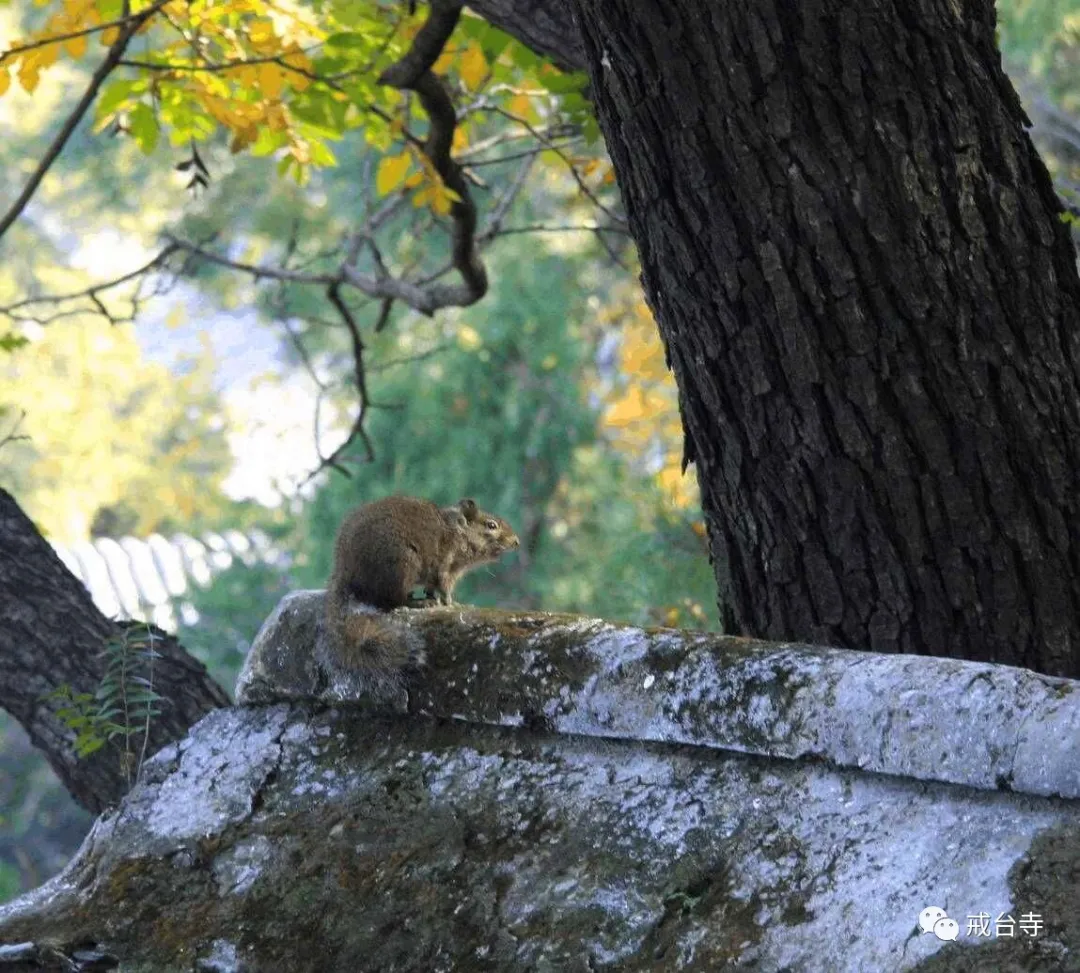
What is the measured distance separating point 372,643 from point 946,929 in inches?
42.4

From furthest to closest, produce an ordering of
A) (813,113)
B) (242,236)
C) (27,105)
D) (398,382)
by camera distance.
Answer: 1. (27,105)
2. (242,236)
3. (398,382)
4. (813,113)

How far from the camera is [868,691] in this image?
2.04m

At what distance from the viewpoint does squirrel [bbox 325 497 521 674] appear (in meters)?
2.53

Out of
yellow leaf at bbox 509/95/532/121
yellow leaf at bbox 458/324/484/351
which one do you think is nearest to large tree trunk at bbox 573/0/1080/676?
yellow leaf at bbox 509/95/532/121

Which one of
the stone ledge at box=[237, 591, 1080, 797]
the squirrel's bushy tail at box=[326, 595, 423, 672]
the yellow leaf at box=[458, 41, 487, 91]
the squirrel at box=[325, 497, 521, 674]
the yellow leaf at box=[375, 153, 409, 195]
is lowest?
the stone ledge at box=[237, 591, 1080, 797]

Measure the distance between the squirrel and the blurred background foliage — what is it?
0.79 m

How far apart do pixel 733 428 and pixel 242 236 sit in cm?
1975

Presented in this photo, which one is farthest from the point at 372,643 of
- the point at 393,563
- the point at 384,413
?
the point at 384,413

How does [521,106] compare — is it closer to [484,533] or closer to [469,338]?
[484,533]

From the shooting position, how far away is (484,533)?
195 inches

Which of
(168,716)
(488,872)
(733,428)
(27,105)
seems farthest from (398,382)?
(27,105)

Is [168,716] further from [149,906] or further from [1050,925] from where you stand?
[1050,925]

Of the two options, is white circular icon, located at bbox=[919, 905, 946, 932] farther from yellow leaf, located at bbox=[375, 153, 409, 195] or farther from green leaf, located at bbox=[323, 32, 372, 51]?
yellow leaf, located at bbox=[375, 153, 409, 195]

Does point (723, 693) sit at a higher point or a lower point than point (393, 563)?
lower
